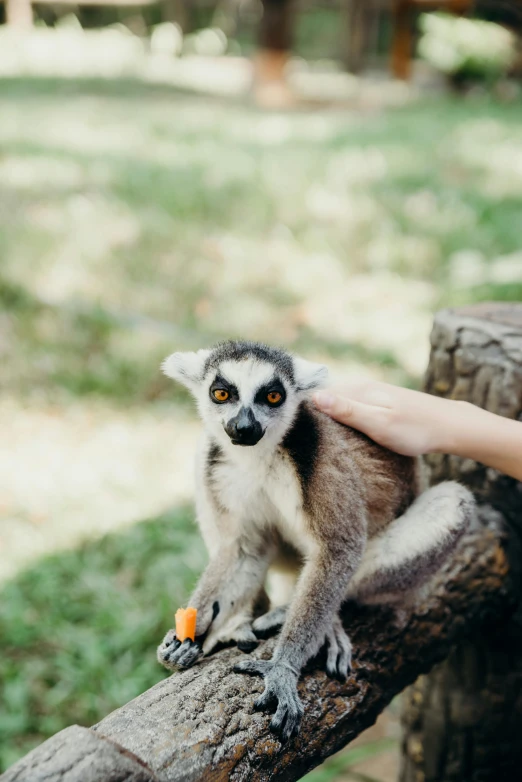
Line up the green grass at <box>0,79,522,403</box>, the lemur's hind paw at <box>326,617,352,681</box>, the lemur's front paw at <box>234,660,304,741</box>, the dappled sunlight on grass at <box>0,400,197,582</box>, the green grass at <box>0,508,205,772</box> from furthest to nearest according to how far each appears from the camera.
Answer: the green grass at <box>0,79,522,403</box>, the dappled sunlight on grass at <box>0,400,197,582</box>, the green grass at <box>0,508,205,772</box>, the lemur's hind paw at <box>326,617,352,681</box>, the lemur's front paw at <box>234,660,304,741</box>

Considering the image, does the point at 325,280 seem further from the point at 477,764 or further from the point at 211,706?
the point at 211,706

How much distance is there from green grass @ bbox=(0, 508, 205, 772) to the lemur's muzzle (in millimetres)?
1753

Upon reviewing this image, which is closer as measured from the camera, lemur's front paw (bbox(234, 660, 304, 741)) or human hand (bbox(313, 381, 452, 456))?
lemur's front paw (bbox(234, 660, 304, 741))

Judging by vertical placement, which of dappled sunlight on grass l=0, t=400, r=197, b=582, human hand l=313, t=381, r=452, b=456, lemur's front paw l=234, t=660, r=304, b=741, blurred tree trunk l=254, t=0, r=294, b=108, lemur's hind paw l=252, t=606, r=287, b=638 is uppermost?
blurred tree trunk l=254, t=0, r=294, b=108

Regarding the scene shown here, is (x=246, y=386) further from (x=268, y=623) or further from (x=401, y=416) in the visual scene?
(x=268, y=623)

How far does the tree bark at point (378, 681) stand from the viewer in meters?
1.73

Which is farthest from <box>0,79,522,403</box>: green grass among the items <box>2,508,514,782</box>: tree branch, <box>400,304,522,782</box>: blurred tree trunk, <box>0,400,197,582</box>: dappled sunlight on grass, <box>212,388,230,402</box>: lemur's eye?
<box>212,388,230,402</box>: lemur's eye

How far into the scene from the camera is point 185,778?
1697 mm

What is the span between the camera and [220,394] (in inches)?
95.7

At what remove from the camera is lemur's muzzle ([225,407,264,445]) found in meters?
2.25

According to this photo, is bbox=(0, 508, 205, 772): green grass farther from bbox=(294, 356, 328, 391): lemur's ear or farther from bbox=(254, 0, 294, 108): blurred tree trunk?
bbox=(254, 0, 294, 108): blurred tree trunk

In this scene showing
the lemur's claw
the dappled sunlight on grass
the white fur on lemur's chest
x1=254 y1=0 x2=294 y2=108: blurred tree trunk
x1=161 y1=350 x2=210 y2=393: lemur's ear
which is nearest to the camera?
the lemur's claw

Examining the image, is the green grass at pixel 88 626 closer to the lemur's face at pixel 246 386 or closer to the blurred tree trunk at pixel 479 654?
the blurred tree trunk at pixel 479 654

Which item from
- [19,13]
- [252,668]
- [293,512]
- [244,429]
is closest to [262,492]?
[293,512]
